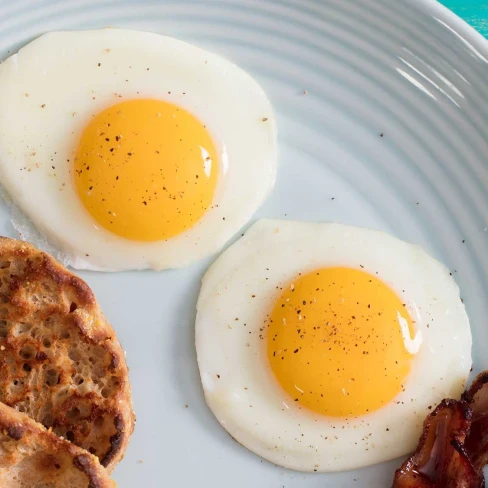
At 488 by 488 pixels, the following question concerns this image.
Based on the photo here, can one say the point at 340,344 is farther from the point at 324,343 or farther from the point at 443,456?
the point at 443,456

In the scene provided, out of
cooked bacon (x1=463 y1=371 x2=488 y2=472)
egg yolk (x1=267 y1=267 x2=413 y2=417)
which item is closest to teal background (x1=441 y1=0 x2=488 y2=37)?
egg yolk (x1=267 y1=267 x2=413 y2=417)

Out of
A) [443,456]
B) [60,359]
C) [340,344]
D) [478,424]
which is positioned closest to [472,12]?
[340,344]

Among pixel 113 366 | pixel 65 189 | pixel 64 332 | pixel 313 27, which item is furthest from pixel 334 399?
pixel 313 27

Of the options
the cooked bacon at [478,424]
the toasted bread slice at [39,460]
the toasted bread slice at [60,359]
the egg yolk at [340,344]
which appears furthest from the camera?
the cooked bacon at [478,424]

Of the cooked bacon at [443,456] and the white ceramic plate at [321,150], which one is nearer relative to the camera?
Answer: the cooked bacon at [443,456]

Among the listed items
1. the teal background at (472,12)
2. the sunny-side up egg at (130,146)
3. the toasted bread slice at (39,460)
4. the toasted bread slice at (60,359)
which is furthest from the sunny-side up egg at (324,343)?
the teal background at (472,12)

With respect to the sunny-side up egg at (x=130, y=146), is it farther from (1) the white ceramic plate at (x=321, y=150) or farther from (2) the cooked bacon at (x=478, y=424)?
(2) the cooked bacon at (x=478, y=424)
